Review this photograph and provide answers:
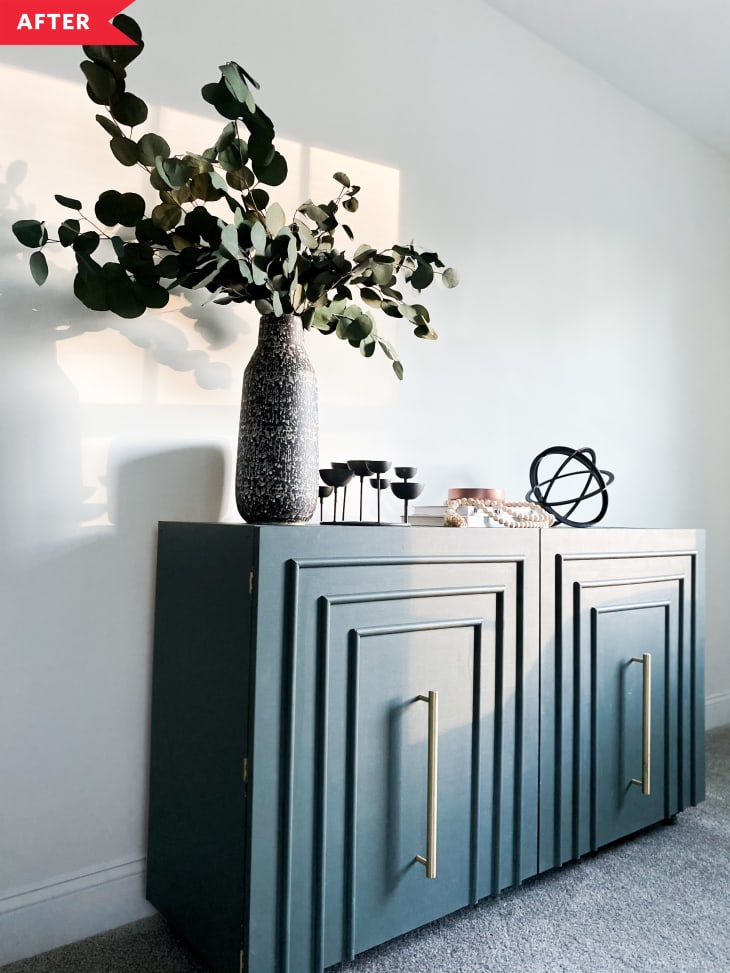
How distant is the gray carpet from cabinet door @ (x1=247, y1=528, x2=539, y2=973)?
0.07 metres

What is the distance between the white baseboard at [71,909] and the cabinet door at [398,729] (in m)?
0.46

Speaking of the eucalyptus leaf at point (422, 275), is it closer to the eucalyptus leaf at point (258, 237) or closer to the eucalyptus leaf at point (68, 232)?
the eucalyptus leaf at point (258, 237)

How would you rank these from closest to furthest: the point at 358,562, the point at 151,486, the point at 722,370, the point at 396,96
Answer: the point at 358,562
the point at 151,486
the point at 396,96
the point at 722,370

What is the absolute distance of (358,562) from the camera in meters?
1.28

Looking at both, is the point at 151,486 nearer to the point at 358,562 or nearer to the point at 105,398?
the point at 105,398

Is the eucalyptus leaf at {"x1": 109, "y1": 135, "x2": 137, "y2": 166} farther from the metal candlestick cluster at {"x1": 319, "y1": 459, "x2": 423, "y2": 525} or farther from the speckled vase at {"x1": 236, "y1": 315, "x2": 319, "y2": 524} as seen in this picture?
the metal candlestick cluster at {"x1": 319, "y1": 459, "x2": 423, "y2": 525}

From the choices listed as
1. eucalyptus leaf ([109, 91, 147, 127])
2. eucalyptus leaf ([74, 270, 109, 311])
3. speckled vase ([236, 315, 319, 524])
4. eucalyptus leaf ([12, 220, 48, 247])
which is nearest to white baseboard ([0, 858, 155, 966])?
speckled vase ([236, 315, 319, 524])

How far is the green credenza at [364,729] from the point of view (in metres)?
1.17

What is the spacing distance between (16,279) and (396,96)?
1233 mm

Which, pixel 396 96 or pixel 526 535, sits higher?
pixel 396 96

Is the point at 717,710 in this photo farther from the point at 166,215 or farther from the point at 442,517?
the point at 166,215

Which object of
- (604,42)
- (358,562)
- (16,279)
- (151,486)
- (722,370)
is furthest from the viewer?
(722,370)

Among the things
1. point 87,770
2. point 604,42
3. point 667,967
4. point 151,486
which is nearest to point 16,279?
point 151,486

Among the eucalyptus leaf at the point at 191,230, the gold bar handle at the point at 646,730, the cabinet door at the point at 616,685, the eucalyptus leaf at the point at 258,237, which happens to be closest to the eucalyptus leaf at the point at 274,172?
the eucalyptus leaf at the point at 191,230
